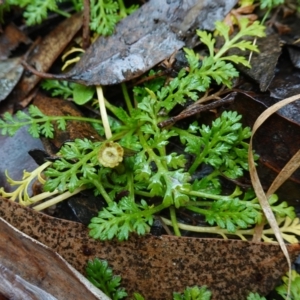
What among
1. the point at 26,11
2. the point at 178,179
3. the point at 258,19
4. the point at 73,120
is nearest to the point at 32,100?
the point at 73,120

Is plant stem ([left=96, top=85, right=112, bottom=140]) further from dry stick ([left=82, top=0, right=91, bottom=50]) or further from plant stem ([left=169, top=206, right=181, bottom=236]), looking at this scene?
plant stem ([left=169, top=206, right=181, bottom=236])

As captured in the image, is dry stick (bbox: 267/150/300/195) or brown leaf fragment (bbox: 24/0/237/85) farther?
brown leaf fragment (bbox: 24/0/237/85)

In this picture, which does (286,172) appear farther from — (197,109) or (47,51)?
(47,51)

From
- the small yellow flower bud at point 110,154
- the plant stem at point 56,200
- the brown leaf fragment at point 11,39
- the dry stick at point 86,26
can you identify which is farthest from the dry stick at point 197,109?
the brown leaf fragment at point 11,39

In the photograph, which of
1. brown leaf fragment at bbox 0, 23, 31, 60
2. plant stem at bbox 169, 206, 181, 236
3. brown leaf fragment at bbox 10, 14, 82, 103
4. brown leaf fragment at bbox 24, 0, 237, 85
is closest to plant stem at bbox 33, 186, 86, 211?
plant stem at bbox 169, 206, 181, 236

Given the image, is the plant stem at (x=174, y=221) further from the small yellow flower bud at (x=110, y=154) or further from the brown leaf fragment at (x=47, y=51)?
the brown leaf fragment at (x=47, y=51)

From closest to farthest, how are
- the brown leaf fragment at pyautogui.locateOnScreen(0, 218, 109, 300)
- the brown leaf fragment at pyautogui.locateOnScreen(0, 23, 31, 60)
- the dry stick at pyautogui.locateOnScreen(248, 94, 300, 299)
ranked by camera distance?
the brown leaf fragment at pyautogui.locateOnScreen(0, 218, 109, 300)
the dry stick at pyautogui.locateOnScreen(248, 94, 300, 299)
the brown leaf fragment at pyautogui.locateOnScreen(0, 23, 31, 60)
